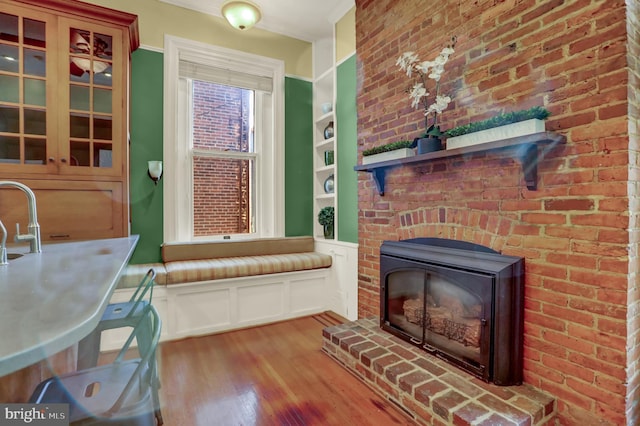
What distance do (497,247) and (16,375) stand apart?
2178 millimetres

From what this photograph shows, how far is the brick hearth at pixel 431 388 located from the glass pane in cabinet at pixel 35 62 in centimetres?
288

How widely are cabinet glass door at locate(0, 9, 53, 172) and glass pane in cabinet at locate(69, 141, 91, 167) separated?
139 millimetres

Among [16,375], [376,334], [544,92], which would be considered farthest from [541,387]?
[16,375]

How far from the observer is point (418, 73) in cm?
239

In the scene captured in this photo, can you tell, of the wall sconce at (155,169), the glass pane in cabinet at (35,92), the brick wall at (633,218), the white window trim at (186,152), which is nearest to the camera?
the brick wall at (633,218)

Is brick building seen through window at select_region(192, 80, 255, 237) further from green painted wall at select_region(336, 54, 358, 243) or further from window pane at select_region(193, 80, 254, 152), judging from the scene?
green painted wall at select_region(336, 54, 358, 243)

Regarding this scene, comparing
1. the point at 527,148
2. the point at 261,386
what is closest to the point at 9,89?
the point at 261,386

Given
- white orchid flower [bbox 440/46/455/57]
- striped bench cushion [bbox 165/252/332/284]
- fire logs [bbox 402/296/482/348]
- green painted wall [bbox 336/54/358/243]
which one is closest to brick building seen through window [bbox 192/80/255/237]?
striped bench cushion [bbox 165/252/332/284]

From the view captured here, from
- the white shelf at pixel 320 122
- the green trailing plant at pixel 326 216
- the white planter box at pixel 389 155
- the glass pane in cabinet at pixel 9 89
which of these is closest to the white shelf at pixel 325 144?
the white shelf at pixel 320 122

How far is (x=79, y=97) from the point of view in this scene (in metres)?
2.44

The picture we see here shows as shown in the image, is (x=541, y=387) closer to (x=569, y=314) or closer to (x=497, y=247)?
(x=569, y=314)

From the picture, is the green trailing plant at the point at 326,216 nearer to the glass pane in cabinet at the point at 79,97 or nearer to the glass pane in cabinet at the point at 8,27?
the glass pane in cabinet at the point at 79,97

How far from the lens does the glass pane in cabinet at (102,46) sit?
251cm

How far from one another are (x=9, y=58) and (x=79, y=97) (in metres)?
0.46
